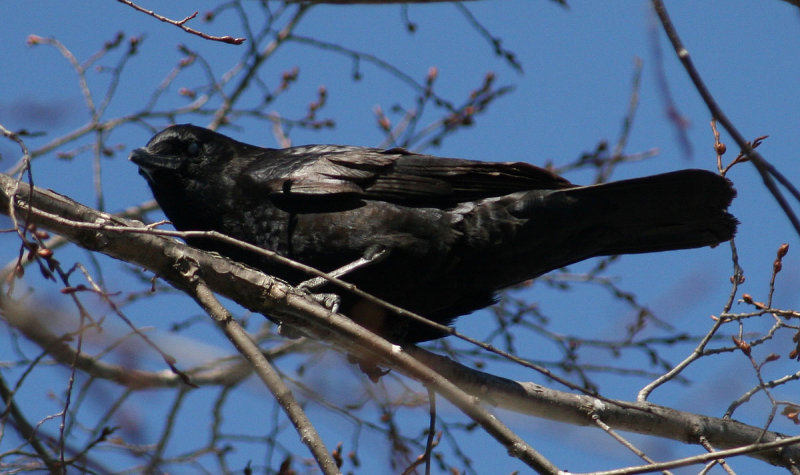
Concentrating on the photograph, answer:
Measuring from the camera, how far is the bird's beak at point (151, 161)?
4.48 m

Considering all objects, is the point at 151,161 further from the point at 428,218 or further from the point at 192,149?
the point at 428,218

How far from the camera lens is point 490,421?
259 centimetres

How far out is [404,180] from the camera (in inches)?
171

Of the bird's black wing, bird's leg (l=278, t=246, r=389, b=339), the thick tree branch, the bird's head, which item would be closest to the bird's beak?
the bird's head

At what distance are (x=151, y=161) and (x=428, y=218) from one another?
4.97 feet

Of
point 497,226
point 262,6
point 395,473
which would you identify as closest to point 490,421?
point 395,473

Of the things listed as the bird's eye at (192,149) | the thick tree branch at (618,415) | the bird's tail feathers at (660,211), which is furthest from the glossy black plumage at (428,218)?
the thick tree branch at (618,415)

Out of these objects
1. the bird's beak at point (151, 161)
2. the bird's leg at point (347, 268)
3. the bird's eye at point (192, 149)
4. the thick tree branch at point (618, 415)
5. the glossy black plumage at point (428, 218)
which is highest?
the bird's eye at point (192, 149)

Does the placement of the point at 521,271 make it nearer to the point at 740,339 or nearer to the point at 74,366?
the point at 740,339

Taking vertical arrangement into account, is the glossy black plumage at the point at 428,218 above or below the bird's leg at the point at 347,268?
above

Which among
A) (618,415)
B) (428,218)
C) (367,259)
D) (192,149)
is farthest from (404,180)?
(618,415)

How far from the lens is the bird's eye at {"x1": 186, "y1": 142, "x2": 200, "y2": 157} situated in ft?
15.3

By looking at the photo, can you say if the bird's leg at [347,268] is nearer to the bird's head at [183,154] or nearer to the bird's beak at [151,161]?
the bird's head at [183,154]

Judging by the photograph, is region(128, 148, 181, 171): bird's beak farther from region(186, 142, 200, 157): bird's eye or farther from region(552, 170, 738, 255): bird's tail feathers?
region(552, 170, 738, 255): bird's tail feathers
